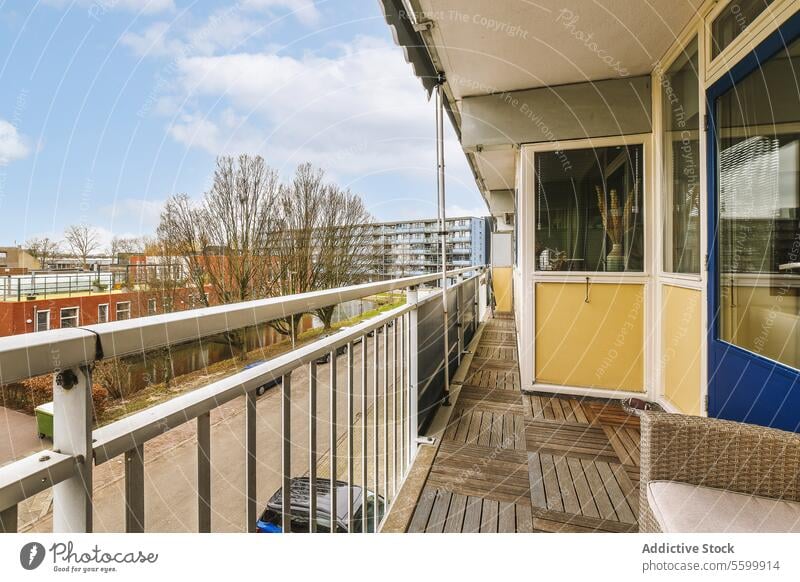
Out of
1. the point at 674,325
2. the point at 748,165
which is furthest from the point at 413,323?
the point at 674,325

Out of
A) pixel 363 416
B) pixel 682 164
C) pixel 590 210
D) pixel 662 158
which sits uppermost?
pixel 662 158

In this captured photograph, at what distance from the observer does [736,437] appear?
1.01 m

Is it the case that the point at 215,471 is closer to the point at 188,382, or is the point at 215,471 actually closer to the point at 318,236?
the point at 188,382

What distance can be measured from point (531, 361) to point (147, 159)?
2787mm

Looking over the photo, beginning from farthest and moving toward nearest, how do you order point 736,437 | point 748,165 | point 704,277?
1. point 704,277
2. point 748,165
3. point 736,437

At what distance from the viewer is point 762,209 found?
4.88ft

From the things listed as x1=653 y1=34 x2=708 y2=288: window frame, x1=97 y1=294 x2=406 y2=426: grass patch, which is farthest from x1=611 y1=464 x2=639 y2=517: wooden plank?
x1=97 y1=294 x2=406 y2=426: grass patch

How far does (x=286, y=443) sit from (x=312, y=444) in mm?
152

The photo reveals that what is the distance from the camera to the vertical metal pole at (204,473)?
1.92ft

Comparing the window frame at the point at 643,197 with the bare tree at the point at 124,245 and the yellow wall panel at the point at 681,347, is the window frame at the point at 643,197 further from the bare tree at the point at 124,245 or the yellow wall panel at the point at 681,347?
the bare tree at the point at 124,245

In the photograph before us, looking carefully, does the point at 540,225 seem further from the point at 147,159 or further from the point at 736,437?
the point at 147,159

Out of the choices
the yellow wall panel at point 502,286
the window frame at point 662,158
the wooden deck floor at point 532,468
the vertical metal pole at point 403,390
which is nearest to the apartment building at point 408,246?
the vertical metal pole at point 403,390

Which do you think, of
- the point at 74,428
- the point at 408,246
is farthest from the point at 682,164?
the point at 74,428

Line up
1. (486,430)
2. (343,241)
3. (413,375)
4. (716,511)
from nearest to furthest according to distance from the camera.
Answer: (716,511)
(413,375)
(486,430)
(343,241)
